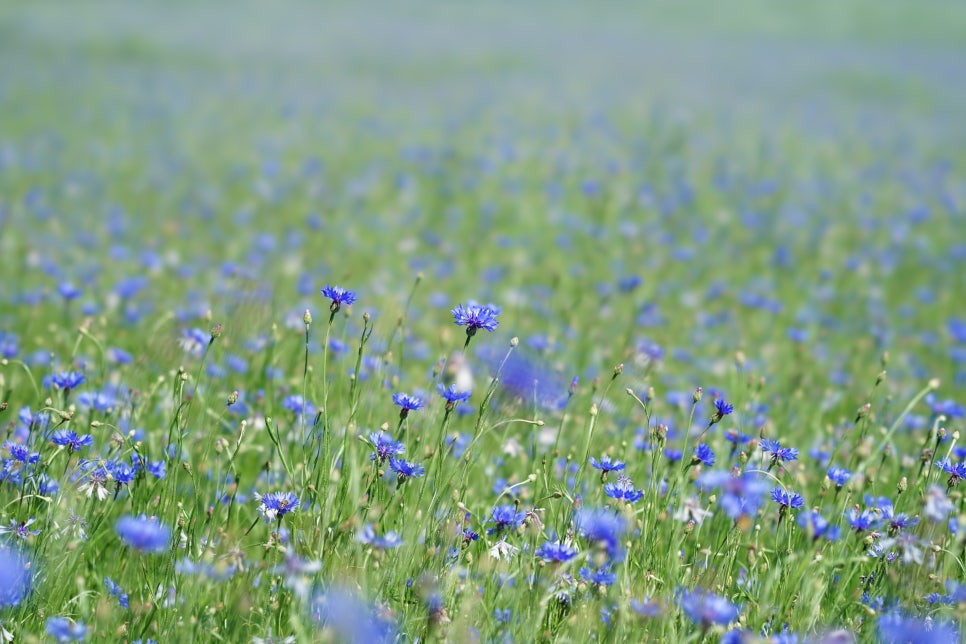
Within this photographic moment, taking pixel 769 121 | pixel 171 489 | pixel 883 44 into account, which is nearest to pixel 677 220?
pixel 171 489

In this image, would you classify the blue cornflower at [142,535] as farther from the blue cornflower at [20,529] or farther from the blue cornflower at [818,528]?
the blue cornflower at [818,528]

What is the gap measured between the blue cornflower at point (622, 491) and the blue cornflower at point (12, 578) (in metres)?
1.23

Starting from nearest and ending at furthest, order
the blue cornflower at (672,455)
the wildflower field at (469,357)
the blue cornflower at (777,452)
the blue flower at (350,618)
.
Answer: the blue flower at (350,618)
the wildflower field at (469,357)
the blue cornflower at (777,452)
the blue cornflower at (672,455)

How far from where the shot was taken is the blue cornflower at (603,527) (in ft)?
5.91

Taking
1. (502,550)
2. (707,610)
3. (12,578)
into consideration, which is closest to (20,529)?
(12,578)

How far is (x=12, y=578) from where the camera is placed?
168cm

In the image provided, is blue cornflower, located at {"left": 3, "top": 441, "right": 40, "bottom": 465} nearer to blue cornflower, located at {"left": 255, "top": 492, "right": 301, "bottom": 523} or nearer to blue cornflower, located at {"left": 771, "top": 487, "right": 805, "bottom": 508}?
blue cornflower, located at {"left": 255, "top": 492, "right": 301, "bottom": 523}

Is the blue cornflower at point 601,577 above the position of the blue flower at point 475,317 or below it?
below

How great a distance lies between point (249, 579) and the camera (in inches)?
73.7

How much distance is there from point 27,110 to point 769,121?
997cm

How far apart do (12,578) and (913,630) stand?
1671mm

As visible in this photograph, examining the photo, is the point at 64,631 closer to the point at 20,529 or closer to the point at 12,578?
the point at 12,578

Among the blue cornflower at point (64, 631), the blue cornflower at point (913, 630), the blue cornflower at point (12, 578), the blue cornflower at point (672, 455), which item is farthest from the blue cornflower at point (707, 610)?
the blue cornflower at point (12, 578)

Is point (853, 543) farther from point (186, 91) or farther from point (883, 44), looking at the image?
point (883, 44)
